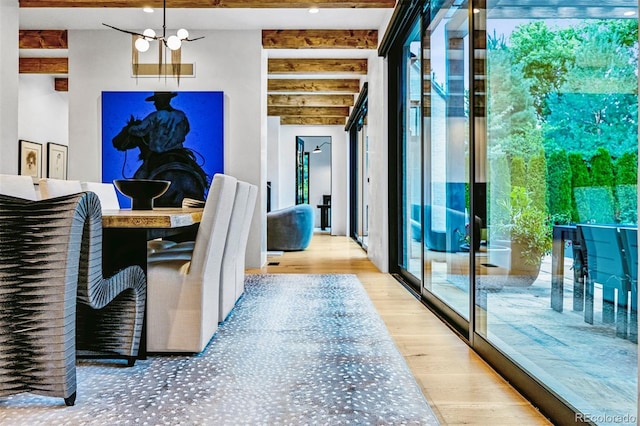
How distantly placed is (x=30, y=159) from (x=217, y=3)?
13.8 ft

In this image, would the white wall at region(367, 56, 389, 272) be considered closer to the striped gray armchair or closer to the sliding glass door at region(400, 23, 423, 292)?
the sliding glass door at region(400, 23, 423, 292)

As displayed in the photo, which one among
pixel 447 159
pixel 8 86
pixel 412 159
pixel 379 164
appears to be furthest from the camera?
pixel 379 164

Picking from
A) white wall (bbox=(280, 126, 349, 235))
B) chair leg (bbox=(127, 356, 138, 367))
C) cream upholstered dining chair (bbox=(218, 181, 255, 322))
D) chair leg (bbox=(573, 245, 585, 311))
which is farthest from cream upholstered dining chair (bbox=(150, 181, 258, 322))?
white wall (bbox=(280, 126, 349, 235))

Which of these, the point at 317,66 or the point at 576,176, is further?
the point at 317,66

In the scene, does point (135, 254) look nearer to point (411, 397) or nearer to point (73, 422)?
point (73, 422)

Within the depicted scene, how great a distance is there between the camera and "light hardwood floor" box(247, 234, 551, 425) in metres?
1.71

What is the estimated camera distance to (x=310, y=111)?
32.9 feet

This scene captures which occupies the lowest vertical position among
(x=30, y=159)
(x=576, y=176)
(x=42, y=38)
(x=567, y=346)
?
(x=567, y=346)

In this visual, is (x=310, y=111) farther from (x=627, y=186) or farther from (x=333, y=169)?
(x=627, y=186)

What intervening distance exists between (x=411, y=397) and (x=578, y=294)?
0.73 m

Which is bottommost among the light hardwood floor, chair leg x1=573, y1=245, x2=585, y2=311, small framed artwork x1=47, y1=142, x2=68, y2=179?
the light hardwood floor

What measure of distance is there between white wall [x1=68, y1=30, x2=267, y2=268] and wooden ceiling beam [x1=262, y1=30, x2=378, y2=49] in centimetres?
26

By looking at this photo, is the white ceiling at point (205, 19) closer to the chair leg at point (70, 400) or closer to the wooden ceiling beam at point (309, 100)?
the wooden ceiling beam at point (309, 100)

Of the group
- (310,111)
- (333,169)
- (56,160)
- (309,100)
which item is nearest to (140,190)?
(56,160)
